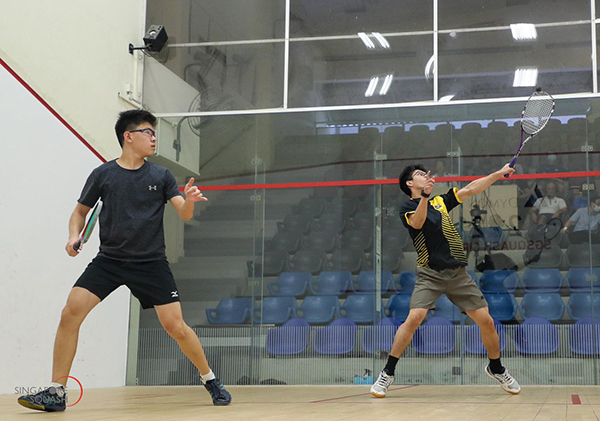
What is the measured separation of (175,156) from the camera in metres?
6.42

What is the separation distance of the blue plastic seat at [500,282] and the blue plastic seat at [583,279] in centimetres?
36

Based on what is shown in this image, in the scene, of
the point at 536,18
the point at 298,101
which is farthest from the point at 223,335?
the point at 536,18

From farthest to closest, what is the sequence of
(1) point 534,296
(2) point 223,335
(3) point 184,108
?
1. (3) point 184,108
2. (2) point 223,335
3. (1) point 534,296

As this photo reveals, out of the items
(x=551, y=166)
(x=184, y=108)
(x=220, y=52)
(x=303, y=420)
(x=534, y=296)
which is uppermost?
(x=220, y=52)

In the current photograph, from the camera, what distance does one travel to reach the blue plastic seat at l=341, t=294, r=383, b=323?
5.88m

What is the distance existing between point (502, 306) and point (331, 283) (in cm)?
121

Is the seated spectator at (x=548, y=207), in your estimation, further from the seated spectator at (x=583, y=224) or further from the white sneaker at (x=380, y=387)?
the white sneaker at (x=380, y=387)

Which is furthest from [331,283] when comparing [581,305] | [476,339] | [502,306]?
[581,305]

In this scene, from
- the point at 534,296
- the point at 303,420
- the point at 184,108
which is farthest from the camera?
the point at 184,108

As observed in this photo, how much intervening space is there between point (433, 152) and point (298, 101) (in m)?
1.13

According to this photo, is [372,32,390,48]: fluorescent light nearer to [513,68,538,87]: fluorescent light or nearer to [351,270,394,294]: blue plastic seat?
[513,68,538,87]: fluorescent light

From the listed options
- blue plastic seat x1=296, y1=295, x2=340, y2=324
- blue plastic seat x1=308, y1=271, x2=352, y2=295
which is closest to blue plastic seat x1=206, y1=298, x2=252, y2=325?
blue plastic seat x1=296, y1=295, x2=340, y2=324

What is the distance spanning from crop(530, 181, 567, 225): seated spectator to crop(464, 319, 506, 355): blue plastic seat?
2.57 ft

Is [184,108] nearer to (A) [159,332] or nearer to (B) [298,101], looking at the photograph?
(B) [298,101]
